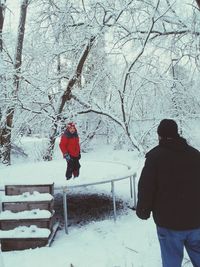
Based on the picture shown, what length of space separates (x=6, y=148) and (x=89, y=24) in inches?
232

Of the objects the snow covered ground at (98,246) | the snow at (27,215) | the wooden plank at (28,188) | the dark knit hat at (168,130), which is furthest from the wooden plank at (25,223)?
the dark knit hat at (168,130)

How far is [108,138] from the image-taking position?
20875 mm

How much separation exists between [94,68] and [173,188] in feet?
45.5

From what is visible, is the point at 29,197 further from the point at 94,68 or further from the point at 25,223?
the point at 94,68

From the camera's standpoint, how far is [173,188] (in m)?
3.47

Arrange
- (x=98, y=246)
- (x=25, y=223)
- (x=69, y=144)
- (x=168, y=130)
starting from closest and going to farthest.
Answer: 1. (x=168, y=130)
2. (x=98, y=246)
3. (x=25, y=223)
4. (x=69, y=144)

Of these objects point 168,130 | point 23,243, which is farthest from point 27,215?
point 168,130

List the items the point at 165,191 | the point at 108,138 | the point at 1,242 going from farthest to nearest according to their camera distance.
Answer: the point at 108,138, the point at 1,242, the point at 165,191

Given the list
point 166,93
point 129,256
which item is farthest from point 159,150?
point 166,93

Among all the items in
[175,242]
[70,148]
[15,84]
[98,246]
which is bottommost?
[98,246]

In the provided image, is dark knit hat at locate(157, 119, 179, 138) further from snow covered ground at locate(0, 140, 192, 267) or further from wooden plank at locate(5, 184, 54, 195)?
wooden plank at locate(5, 184, 54, 195)

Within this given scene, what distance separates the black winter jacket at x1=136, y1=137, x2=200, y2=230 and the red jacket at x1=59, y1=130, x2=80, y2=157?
13.7 feet

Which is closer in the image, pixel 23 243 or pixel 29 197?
pixel 23 243

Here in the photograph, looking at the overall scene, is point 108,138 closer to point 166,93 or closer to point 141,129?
point 141,129
